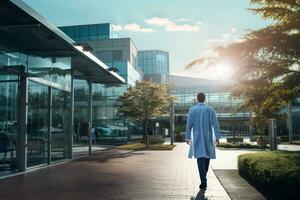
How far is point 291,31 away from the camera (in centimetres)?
773

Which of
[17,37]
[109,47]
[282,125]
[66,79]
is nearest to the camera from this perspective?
[17,37]

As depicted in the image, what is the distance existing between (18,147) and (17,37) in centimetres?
349

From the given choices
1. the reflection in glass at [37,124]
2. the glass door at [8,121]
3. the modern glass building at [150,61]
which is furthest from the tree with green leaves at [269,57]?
the modern glass building at [150,61]

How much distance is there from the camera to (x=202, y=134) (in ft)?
31.9

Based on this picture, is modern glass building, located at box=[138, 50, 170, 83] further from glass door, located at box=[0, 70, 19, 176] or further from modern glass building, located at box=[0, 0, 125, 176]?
glass door, located at box=[0, 70, 19, 176]

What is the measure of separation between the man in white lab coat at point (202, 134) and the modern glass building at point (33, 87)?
15.8 feet

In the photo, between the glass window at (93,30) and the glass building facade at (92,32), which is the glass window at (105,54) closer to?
the glass building facade at (92,32)

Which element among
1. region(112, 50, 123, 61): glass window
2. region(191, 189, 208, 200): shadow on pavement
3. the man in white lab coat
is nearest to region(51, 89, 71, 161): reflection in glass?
the man in white lab coat

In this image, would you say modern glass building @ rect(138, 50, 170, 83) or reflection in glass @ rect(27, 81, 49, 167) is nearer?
reflection in glass @ rect(27, 81, 49, 167)

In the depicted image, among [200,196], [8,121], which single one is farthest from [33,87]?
[200,196]

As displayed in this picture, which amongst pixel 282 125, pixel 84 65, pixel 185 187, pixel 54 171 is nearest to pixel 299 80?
pixel 185 187

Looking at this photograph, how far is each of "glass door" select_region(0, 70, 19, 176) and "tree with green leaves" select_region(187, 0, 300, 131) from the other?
24.9 feet

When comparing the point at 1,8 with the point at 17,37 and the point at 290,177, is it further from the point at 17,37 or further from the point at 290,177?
the point at 290,177

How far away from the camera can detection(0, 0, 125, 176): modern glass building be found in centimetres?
1303
